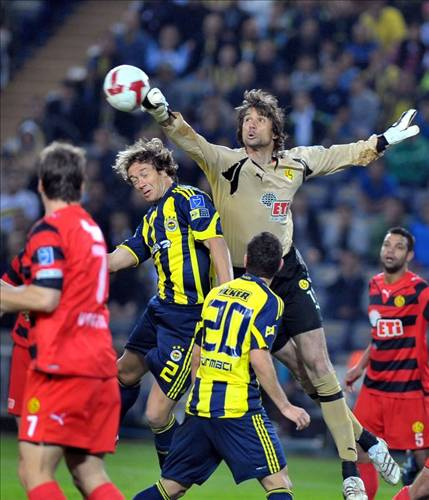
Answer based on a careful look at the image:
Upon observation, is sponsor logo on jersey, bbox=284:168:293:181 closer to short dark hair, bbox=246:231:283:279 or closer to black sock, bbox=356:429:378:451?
short dark hair, bbox=246:231:283:279

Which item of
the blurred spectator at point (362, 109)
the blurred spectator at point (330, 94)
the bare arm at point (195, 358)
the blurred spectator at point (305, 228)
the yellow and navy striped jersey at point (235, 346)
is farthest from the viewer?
the blurred spectator at point (330, 94)

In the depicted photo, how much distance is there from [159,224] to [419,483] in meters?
2.56

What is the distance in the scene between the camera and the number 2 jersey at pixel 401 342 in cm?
992

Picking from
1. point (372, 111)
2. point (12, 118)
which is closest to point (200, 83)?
point (372, 111)

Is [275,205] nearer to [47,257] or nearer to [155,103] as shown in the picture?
[155,103]

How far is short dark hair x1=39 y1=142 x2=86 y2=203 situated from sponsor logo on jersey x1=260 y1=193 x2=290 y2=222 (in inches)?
97.6

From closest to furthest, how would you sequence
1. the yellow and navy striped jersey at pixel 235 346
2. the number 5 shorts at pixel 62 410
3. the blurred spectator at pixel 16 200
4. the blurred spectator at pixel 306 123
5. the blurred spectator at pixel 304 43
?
the number 5 shorts at pixel 62 410
the yellow and navy striped jersey at pixel 235 346
the blurred spectator at pixel 306 123
the blurred spectator at pixel 16 200
the blurred spectator at pixel 304 43

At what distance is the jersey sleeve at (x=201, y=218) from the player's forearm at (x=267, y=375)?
4.48ft

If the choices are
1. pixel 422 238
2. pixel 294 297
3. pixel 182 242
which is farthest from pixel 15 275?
pixel 422 238

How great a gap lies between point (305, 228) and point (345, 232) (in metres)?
0.51

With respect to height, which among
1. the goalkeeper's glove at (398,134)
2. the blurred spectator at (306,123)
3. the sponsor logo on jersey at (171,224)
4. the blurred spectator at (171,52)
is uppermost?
the blurred spectator at (171,52)

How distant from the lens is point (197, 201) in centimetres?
863

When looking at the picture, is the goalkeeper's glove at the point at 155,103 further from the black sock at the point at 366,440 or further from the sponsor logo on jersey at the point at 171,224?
the black sock at the point at 366,440

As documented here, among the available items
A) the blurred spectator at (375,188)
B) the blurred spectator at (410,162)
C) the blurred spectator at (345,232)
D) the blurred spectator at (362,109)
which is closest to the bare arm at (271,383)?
the blurred spectator at (345,232)
